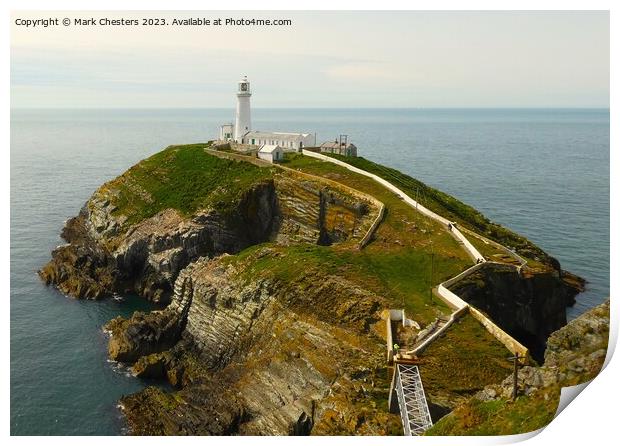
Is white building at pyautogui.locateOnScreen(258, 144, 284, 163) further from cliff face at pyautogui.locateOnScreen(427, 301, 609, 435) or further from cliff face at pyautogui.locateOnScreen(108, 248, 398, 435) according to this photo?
cliff face at pyautogui.locateOnScreen(427, 301, 609, 435)

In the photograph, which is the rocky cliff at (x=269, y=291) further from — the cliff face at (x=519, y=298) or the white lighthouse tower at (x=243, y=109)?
the white lighthouse tower at (x=243, y=109)

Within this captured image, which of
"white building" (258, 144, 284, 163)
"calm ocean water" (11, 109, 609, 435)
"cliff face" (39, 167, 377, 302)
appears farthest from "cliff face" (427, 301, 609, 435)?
"white building" (258, 144, 284, 163)

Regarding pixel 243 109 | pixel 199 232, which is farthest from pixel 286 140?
pixel 199 232

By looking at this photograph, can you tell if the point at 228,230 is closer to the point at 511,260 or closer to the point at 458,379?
the point at 511,260

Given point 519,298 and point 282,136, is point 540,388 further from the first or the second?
point 282,136

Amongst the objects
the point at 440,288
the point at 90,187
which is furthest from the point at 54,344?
the point at 90,187

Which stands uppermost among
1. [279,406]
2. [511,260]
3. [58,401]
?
[511,260]
